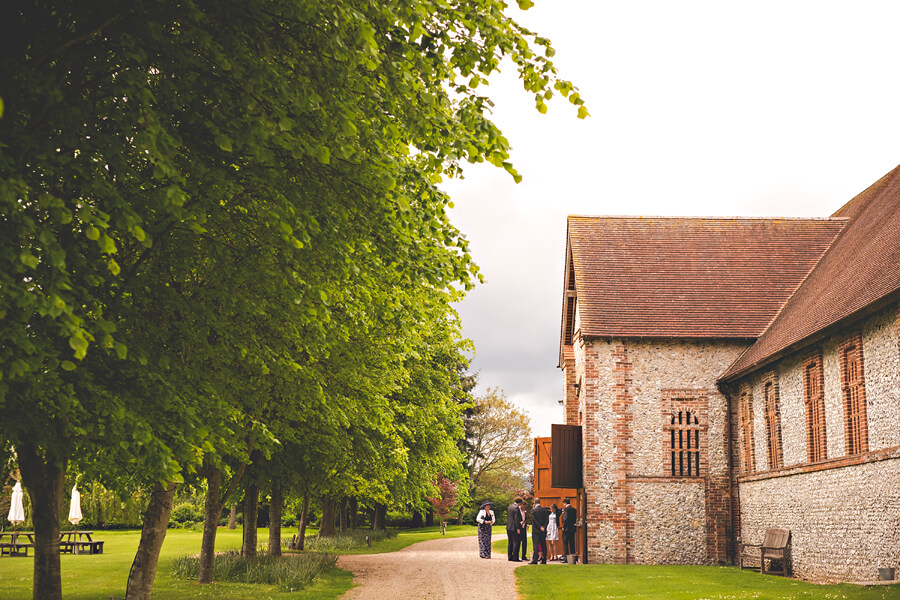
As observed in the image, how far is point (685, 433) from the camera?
84.8ft

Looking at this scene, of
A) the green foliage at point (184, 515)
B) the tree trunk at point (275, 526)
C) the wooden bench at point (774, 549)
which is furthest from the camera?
the green foliage at point (184, 515)

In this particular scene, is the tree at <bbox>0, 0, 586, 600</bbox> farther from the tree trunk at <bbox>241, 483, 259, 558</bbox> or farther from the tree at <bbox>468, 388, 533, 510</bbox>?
A: the tree at <bbox>468, 388, 533, 510</bbox>

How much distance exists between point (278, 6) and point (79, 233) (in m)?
3.22

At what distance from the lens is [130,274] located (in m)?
9.12

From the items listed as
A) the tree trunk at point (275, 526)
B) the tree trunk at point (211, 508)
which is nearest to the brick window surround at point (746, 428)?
the tree trunk at point (275, 526)

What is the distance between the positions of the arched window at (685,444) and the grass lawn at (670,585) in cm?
337

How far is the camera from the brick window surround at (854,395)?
1728 cm

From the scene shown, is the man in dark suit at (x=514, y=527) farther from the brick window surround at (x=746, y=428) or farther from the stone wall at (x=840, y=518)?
the stone wall at (x=840, y=518)

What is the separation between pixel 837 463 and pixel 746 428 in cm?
647

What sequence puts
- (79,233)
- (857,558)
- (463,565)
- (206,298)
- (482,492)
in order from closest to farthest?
(79,233)
(206,298)
(857,558)
(463,565)
(482,492)

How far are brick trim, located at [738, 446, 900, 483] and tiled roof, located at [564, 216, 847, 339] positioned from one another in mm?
5138

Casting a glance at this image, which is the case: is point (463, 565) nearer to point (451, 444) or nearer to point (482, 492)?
point (451, 444)

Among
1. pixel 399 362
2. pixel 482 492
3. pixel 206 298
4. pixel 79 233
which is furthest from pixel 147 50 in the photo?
pixel 482 492

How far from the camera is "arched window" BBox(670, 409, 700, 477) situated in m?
25.6
